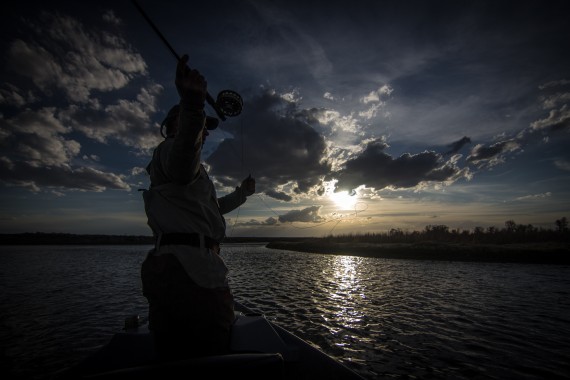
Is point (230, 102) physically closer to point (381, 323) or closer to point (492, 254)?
point (381, 323)

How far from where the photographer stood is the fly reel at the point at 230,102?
458 centimetres

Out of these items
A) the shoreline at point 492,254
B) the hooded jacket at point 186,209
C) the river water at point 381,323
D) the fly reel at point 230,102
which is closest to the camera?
the hooded jacket at point 186,209

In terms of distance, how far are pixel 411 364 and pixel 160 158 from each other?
731 centimetres

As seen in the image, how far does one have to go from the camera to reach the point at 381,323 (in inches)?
373

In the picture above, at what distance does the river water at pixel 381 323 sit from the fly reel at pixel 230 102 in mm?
6209

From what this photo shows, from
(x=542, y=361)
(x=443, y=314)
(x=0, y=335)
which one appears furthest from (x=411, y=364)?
(x=0, y=335)

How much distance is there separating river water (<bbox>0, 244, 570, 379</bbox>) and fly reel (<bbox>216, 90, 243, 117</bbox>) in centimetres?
621

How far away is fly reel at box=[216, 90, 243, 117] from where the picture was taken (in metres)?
4.58

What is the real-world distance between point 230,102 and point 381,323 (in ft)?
29.7

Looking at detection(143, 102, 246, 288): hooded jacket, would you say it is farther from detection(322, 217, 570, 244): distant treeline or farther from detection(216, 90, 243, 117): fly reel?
detection(322, 217, 570, 244): distant treeline

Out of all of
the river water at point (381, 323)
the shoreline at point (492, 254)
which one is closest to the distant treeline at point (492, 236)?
the shoreline at point (492, 254)

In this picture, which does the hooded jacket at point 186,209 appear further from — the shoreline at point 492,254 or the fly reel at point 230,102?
the shoreline at point 492,254

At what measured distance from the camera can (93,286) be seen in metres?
17.8

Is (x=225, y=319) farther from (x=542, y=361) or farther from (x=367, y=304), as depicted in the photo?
(x=367, y=304)
